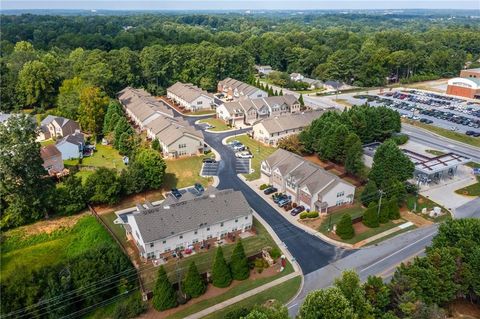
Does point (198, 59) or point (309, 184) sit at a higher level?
point (198, 59)

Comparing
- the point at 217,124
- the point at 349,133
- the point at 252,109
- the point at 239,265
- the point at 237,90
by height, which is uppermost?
the point at 237,90

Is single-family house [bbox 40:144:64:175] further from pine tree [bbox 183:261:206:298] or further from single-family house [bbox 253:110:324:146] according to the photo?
single-family house [bbox 253:110:324:146]

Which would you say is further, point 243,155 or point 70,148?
point 243,155

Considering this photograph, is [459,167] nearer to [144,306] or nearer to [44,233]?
[144,306]

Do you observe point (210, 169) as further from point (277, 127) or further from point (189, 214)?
point (189, 214)

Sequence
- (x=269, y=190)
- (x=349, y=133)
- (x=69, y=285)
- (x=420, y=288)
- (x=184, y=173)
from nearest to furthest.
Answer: (x=420, y=288) < (x=69, y=285) < (x=269, y=190) < (x=349, y=133) < (x=184, y=173)

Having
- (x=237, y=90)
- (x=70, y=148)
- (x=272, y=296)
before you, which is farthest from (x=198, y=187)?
(x=237, y=90)

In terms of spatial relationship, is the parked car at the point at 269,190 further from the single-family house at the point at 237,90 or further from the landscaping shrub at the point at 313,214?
the single-family house at the point at 237,90

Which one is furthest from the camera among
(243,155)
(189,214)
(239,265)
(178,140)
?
(243,155)
